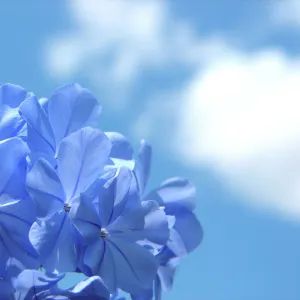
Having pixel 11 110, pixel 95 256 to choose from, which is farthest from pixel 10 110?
pixel 95 256

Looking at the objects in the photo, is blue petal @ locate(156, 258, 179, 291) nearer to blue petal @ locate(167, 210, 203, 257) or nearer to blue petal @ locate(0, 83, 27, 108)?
blue petal @ locate(167, 210, 203, 257)

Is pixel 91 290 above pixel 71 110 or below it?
below

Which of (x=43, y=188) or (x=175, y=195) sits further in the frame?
(x=175, y=195)

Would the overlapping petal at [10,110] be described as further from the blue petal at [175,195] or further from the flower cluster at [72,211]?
the blue petal at [175,195]

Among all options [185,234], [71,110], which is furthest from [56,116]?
[185,234]

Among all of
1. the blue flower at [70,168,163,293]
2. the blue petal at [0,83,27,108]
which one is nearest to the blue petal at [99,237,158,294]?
the blue flower at [70,168,163,293]

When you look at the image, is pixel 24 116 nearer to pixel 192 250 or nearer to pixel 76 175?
pixel 76 175

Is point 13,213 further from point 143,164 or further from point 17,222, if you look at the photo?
point 143,164
